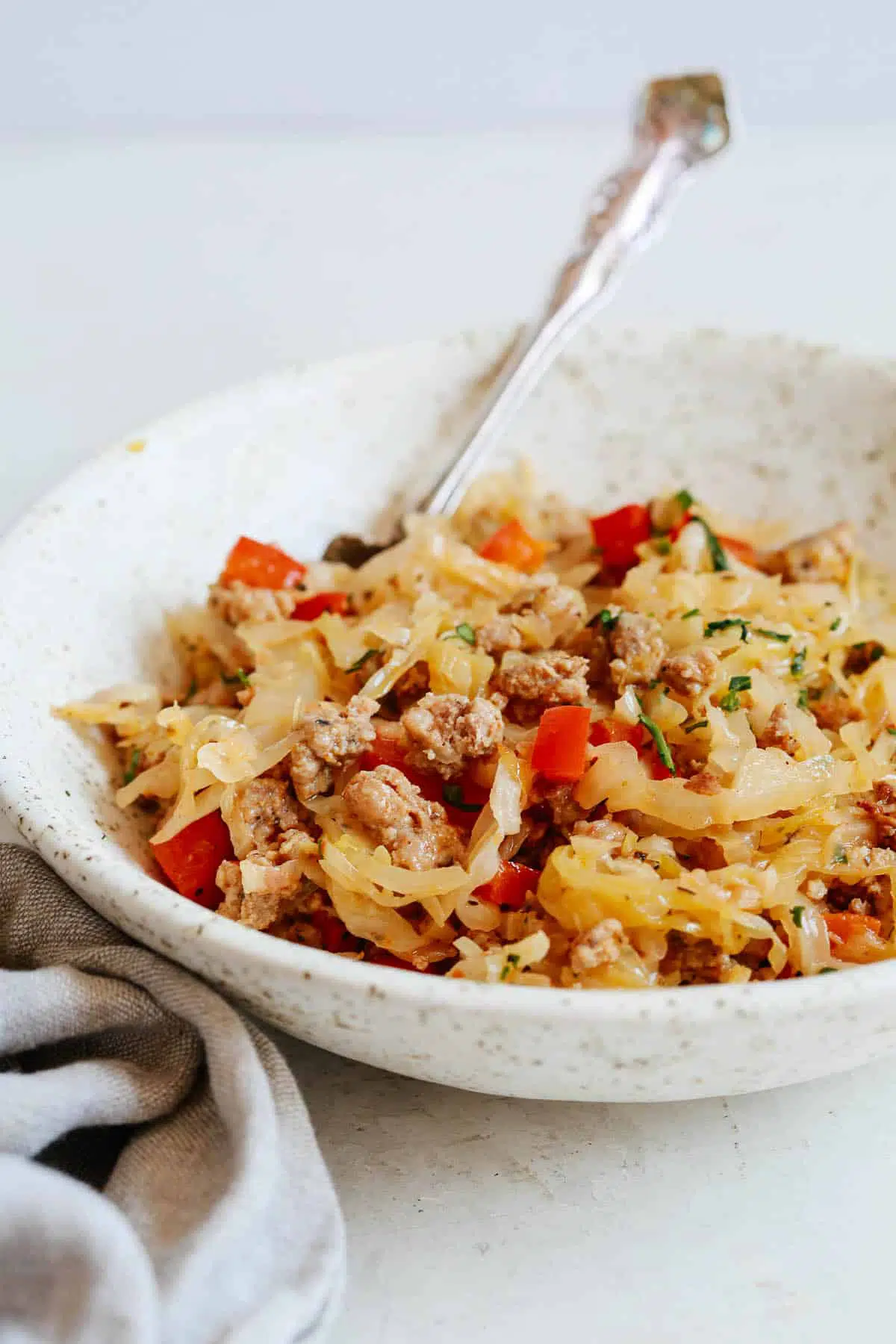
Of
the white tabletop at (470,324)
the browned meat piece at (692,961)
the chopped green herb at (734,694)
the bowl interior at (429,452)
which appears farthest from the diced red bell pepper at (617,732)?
the bowl interior at (429,452)

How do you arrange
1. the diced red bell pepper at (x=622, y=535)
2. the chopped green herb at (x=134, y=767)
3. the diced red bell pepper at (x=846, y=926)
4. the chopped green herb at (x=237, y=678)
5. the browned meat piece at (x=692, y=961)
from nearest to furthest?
1. the browned meat piece at (x=692, y=961)
2. the diced red bell pepper at (x=846, y=926)
3. the chopped green herb at (x=134, y=767)
4. the chopped green herb at (x=237, y=678)
5. the diced red bell pepper at (x=622, y=535)

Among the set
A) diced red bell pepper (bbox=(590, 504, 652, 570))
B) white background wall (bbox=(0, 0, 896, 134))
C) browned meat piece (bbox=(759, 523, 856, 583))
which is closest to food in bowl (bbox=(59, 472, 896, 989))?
browned meat piece (bbox=(759, 523, 856, 583))

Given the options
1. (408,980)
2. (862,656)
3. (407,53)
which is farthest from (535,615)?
(407,53)

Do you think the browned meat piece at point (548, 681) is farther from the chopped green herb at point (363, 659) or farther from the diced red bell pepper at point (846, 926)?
the diced red bell pepper at point (846, 926)

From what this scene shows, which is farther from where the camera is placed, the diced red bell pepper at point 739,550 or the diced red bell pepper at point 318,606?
the diced red bell pepper at point 739,550

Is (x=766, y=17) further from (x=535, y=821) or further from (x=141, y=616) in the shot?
(x=535, y=821)

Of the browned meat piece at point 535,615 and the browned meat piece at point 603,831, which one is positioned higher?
the browned meat piece at point 535,615

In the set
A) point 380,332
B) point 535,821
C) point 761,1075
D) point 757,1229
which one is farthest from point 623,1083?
point 380,332

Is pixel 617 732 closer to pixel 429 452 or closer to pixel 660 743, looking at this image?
pixel 660 743
